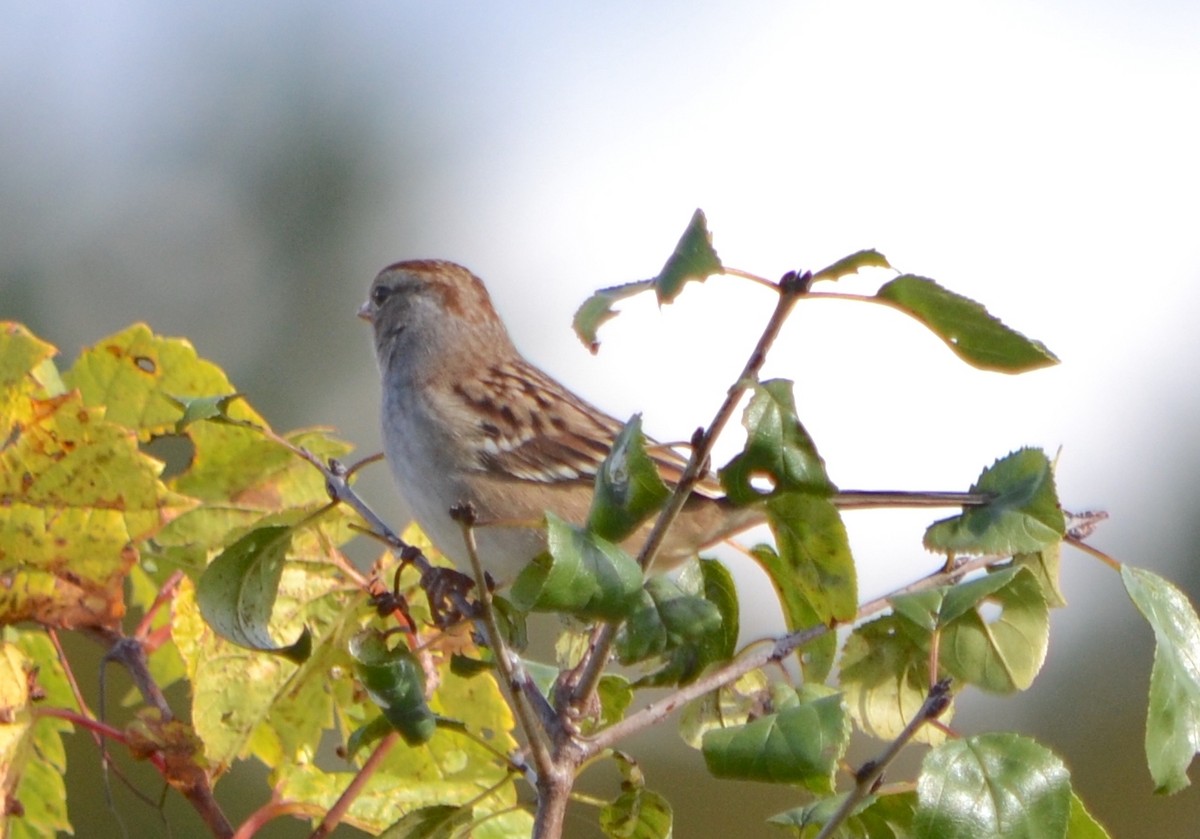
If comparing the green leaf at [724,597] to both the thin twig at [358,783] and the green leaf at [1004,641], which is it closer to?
the green leaf at [1004,641]

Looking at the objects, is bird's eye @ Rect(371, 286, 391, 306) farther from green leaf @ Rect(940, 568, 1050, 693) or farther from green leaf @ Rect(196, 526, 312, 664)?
green leaf @ Rect(940, 568, 1050, 693)

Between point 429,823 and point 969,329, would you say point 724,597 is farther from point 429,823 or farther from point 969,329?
point 429,823

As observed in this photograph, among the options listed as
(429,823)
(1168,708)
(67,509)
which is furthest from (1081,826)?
(67,509)

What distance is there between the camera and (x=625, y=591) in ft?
3.09

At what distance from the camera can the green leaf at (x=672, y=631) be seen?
970mm

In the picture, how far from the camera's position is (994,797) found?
934 millimetres

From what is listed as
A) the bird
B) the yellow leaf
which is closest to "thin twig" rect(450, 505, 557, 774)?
the yellow leaf

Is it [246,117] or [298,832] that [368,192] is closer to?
[246,117]

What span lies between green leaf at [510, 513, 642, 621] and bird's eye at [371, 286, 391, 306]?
2.41 metres

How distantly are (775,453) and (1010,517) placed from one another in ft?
0.72

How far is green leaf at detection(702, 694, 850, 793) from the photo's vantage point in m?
1.01

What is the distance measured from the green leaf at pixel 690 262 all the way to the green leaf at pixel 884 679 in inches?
17.3

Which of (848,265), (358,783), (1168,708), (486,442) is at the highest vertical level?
(486,442)

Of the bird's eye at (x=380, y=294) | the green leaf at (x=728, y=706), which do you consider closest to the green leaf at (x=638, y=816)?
the green leaf at (x=728, y=706)
